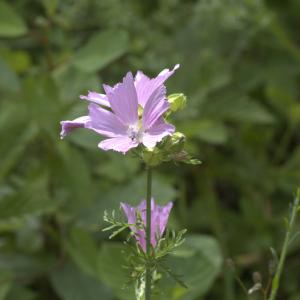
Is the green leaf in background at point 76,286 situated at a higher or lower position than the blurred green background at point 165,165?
lower

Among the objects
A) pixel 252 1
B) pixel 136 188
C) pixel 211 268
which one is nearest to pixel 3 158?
pixel 136 188

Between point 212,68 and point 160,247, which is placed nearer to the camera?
point 160,247

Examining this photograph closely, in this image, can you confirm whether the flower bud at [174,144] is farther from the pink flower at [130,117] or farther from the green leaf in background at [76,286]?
the green leaf in background at [76,286]

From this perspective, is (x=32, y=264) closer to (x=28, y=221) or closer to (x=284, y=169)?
(x=28, y=221)

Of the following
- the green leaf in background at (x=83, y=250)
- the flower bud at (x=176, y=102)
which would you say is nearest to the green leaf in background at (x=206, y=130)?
the green leaf in background at (x=83, y=250)

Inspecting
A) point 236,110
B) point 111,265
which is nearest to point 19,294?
point 111,265

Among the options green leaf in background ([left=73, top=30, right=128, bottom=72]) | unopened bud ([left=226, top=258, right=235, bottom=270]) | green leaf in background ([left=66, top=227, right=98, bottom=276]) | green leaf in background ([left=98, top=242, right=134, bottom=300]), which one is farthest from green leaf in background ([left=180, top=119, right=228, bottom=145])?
unopened bud ([left=226, top=258, right=235, bottom=270])

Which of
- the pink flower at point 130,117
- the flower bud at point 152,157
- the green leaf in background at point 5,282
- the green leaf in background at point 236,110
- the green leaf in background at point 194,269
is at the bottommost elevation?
the green leaf in background at point 194,269
